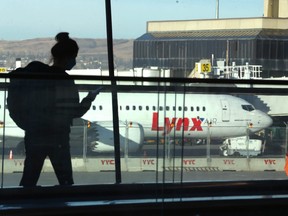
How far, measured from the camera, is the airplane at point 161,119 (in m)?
6.55

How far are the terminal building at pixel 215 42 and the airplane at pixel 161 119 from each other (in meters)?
1.21

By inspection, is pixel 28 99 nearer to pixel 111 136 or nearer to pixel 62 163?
pixel 62 163

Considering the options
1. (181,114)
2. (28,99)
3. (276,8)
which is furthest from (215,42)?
(28,99)

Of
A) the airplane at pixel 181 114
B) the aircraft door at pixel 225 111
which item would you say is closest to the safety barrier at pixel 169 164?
the airplane at pixel 181 114

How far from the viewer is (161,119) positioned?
21.6 feet

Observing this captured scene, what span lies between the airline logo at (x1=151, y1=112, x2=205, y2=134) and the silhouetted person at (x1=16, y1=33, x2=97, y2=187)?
0.62 meters

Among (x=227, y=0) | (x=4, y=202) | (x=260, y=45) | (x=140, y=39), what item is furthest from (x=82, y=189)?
(x=260, y=45)

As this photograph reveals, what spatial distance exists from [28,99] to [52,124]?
1.04 ft

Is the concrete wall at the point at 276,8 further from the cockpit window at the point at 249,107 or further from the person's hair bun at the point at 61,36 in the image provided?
the person's hair bun at the point at 61,36

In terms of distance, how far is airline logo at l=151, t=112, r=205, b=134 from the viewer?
6621 millimetres

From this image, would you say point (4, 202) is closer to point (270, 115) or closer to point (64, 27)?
point (64, 27)

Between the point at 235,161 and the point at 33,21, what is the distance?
2.54 m

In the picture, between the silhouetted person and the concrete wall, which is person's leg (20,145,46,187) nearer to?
the silhouetted person

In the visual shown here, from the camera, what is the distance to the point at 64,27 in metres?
7.54
